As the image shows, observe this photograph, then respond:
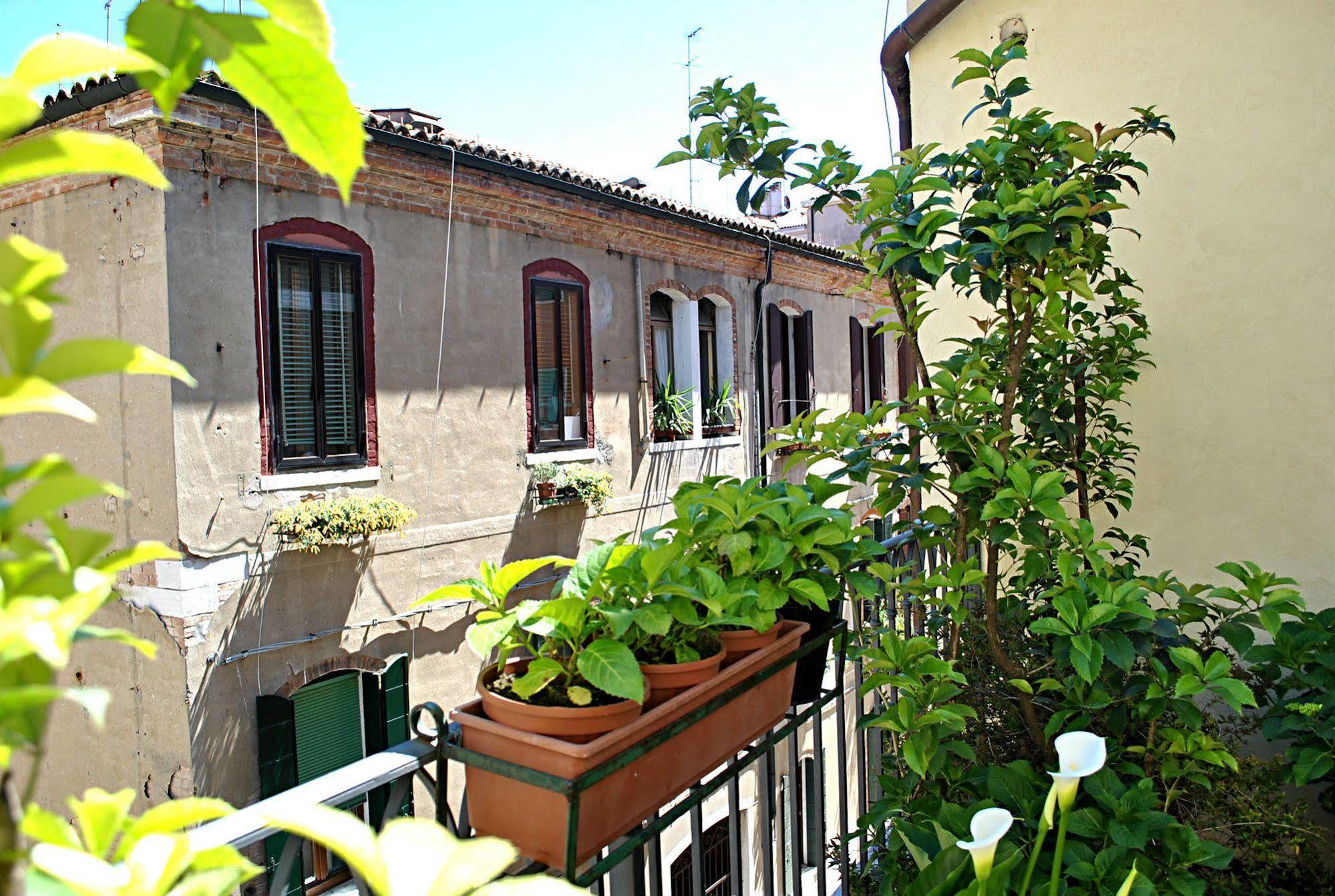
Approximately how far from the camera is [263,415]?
6484mm

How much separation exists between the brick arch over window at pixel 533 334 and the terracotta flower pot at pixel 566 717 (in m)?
7.11

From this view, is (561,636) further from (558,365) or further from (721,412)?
(721,412)

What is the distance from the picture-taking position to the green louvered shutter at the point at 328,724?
6750 mm

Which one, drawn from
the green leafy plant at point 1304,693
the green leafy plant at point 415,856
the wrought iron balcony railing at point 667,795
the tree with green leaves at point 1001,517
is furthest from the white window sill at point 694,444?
the green leafy plant at point 415,856

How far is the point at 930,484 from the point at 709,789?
2.90 ft

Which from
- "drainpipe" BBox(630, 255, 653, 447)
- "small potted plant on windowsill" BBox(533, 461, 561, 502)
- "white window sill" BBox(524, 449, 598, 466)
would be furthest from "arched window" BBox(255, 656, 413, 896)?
"drainpipe" BBox(630, 255, 653, 447)

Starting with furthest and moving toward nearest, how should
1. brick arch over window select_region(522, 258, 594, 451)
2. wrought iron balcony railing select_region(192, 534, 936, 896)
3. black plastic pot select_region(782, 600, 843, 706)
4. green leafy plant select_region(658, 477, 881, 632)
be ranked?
brick arch over window select_region(522, 258, 594, 451), black plastic pot select_region(782, 600, 843, 706), green leafy plant select_region(658, 477, 881, 632), wrought iron balcony railing select_region(192, 534, 936, 896)

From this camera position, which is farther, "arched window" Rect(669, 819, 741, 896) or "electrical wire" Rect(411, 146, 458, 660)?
"arched window" Rect(669, 819, 741, 896)

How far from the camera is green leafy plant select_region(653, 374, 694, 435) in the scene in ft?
32.2

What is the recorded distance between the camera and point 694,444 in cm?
1022

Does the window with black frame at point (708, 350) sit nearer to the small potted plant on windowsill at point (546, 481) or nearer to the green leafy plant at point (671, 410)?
the green leafy plant at point (671, 410)

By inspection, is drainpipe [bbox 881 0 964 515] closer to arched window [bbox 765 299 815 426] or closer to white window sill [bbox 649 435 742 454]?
white window sill [bbox 649 435 742 454]

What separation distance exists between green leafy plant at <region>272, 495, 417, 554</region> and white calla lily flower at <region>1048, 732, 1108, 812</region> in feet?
20.0

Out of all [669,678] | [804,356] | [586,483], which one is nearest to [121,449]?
[586,483]
